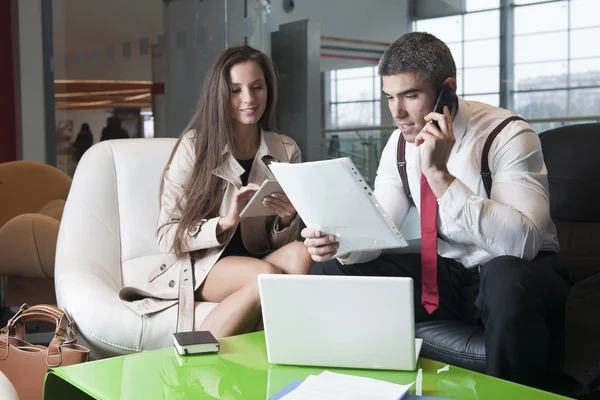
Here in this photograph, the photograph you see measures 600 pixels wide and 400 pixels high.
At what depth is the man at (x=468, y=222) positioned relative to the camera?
6.04 feet

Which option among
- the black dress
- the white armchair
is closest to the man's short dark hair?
the black dress

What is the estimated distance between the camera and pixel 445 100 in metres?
2.15

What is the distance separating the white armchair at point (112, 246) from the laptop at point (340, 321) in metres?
0.79

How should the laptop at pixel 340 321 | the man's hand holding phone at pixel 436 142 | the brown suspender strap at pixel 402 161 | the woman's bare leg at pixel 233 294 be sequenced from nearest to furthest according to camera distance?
1. the laptop at pixel 340 321
2. the man's hand holding phone at pixel 436 142
3. the woman's bare leg at pixel 233 294
4. the brown suspender strap at pixel 402 161

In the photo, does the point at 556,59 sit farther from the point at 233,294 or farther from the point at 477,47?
the point at 233,294

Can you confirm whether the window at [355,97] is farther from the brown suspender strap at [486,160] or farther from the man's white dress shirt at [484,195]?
the brown suspender strap at [486,160]

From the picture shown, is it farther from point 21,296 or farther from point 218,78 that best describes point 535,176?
point 21,296

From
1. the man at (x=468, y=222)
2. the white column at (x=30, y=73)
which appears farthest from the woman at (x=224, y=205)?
the white column at (x=30, y=73)

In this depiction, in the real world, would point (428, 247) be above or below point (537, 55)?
below

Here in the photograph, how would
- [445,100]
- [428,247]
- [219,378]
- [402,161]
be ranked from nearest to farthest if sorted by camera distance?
[219,378], [445,100], [428,247], [402,161]

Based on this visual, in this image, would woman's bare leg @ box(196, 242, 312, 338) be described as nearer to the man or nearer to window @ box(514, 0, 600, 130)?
the man

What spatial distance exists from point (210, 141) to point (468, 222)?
1.02 metres

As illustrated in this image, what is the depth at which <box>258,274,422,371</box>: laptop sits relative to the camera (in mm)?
1537

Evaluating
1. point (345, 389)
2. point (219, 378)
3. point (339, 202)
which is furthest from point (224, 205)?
point (345, 389)
